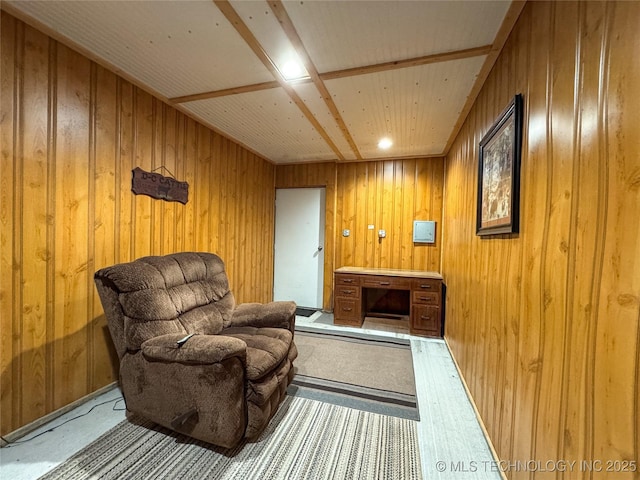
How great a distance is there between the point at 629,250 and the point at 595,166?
0.89 ft

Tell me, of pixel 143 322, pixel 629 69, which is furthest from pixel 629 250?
pixel 143 322

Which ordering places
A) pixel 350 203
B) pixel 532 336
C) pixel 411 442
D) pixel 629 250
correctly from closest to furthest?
pixel 629 250, pixel 532 336, pixel 411 442, pixel 350 203

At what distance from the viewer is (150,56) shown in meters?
1.71

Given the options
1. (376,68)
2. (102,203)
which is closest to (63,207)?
(102,203)

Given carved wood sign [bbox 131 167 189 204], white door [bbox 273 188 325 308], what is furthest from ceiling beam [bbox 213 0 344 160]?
white door [bbox 273 188 325 308]

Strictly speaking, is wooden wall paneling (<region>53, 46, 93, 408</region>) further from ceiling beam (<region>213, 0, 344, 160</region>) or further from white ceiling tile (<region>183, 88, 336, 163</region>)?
ceiling beam (<region>213, 0, 344, 160</region>)

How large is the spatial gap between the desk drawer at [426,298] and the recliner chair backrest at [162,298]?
2.16 m

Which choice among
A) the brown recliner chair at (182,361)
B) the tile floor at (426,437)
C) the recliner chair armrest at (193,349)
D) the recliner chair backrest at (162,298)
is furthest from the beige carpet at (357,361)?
the recliner chair armrest at (193,349)

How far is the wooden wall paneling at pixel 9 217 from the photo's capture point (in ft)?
4.55

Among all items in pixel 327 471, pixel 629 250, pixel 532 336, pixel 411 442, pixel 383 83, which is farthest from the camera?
pixel 383 83

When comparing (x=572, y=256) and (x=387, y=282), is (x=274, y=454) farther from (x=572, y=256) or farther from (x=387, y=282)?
(x=387, y=282)

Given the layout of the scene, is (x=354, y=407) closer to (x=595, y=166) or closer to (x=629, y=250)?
(x=629, y=250)

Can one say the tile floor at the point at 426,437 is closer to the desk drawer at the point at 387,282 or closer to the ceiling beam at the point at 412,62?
the desk drawer at the point at 387,282

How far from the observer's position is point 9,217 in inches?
55.9
